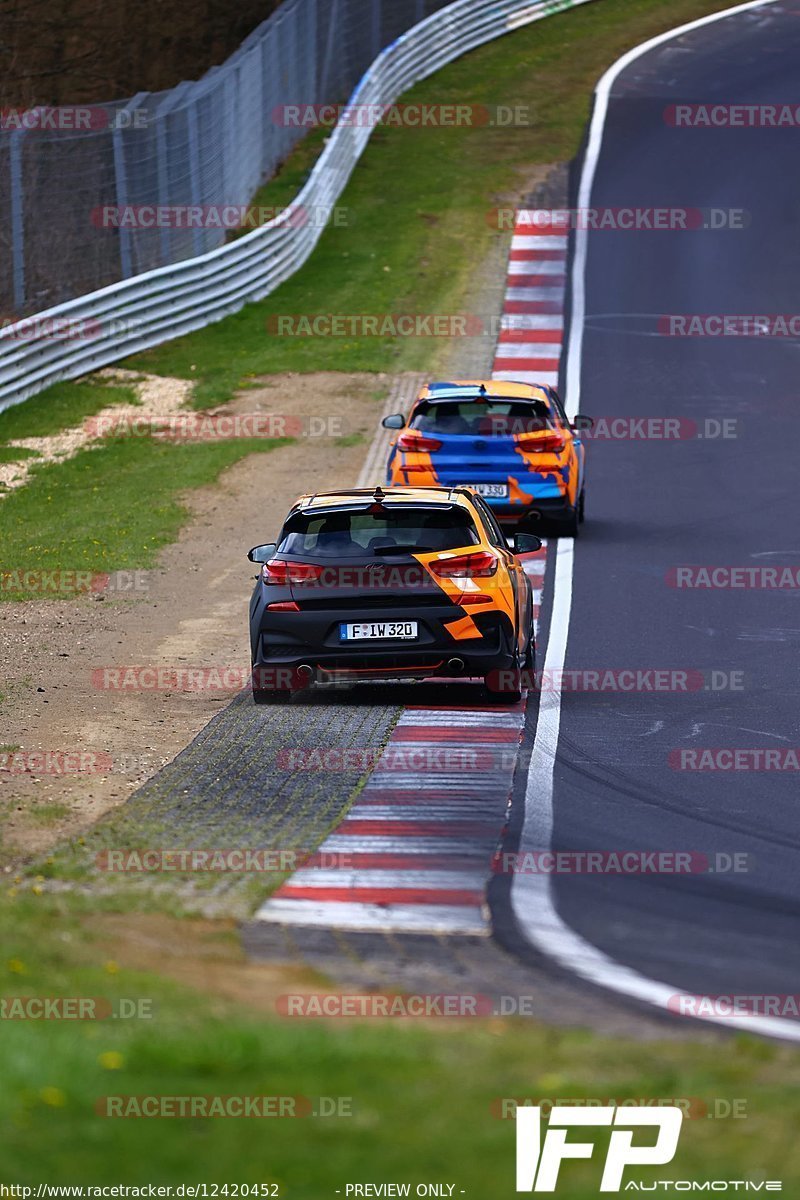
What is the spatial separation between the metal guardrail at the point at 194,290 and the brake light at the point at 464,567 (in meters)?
13.7

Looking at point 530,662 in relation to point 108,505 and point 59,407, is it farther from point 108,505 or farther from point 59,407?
point 59,407

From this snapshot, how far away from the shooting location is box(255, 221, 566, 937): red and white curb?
8.40 meters

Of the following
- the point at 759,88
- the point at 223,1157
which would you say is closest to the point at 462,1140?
the point at 223,1157

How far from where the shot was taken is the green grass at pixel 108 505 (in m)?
19.8

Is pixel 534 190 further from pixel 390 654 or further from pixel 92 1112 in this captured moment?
pixel 92 1112

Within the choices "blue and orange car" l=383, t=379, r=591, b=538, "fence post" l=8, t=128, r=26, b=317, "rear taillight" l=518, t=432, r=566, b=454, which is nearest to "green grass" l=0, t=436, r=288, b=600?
"fence post" l=8, t=128, r=26, b=317

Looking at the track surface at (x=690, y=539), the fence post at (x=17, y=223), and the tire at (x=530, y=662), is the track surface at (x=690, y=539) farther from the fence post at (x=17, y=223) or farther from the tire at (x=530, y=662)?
the fence post at (x=17, y=223)

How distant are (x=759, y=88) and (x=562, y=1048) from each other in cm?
4179

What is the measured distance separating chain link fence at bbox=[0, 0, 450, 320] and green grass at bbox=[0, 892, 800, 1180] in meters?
21.5

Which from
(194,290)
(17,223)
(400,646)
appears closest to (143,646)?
(400,646)

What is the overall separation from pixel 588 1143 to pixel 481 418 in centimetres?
1468

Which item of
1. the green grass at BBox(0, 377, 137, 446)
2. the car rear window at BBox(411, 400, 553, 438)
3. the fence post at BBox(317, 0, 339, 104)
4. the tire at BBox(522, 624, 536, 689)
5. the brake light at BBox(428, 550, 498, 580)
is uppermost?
the fence post at BBox(317, 0, 339, 104)

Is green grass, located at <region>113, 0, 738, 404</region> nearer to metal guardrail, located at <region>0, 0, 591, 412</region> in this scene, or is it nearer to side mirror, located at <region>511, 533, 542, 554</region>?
metal guardrail, located at <region>0, 0, 591, 412</region>

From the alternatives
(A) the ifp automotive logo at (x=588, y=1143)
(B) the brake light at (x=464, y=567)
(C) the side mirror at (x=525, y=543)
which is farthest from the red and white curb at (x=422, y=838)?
(A) the ifp automotive logo at (x=588, y=1143)
